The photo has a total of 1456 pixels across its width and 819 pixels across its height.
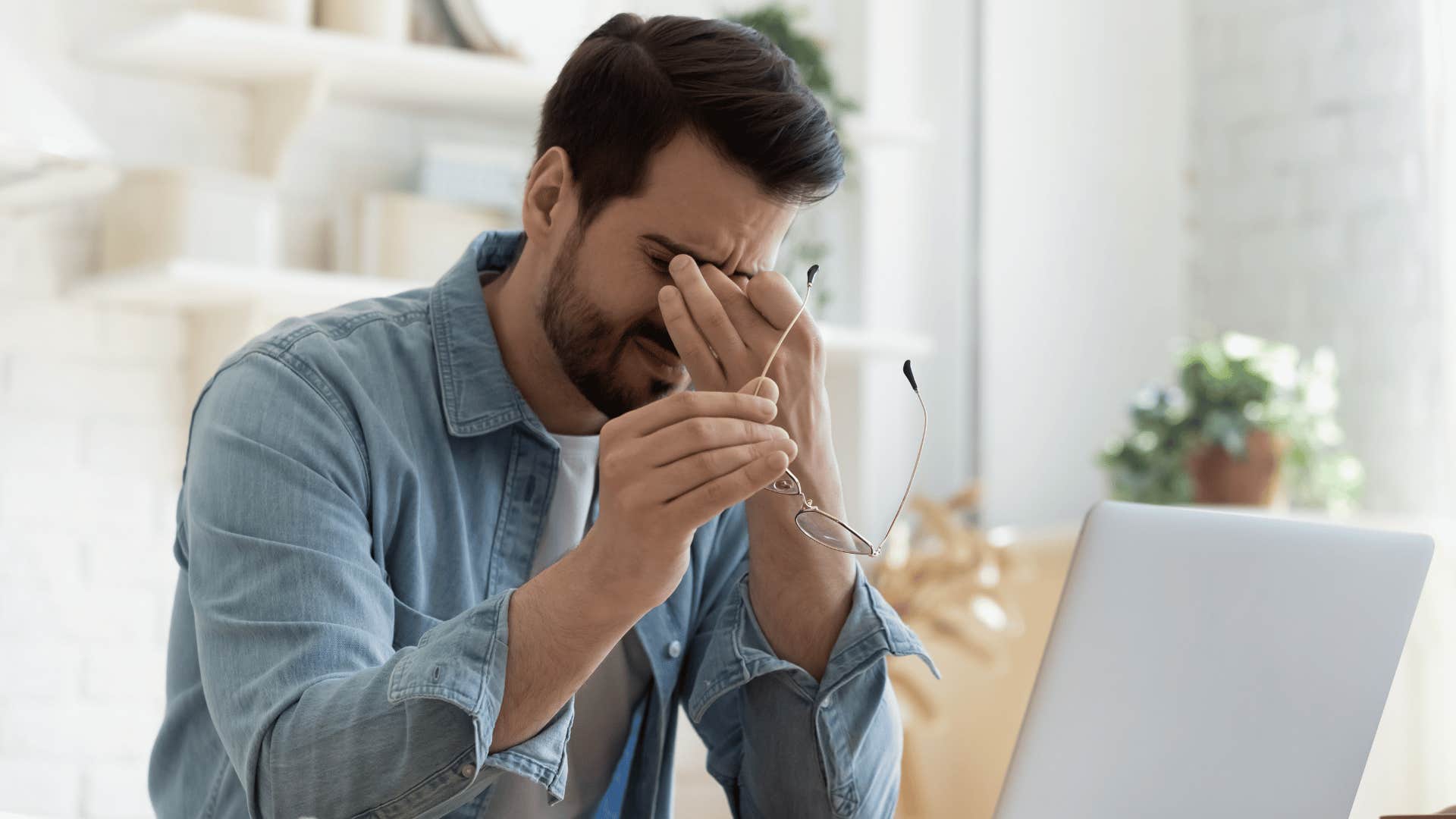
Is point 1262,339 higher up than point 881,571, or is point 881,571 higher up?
point 1262,339

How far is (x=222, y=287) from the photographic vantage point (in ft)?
5.60

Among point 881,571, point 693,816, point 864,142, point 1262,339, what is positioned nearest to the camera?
point 693,816

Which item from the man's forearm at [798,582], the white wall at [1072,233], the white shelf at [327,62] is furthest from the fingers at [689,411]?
the white wall at [1072,233]

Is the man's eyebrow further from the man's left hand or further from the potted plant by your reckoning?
the potted plant

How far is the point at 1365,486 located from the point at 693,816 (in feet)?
4.82

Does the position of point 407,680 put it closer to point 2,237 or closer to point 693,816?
point 693,816

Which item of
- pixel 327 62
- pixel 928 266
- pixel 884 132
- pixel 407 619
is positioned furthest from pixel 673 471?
pixel 928 266

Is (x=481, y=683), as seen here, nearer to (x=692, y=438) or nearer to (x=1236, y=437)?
(x=692, y=438)

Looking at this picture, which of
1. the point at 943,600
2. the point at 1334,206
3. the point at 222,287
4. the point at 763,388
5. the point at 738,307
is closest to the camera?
the point at 763,388

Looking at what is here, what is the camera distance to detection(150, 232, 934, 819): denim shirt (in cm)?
81

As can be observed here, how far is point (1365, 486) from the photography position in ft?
7.80

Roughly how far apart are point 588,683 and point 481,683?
13.6 inches

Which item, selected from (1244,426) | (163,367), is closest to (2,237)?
(163,367)

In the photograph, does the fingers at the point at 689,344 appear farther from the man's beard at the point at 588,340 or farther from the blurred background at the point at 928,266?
the blurred background at the point at 928,266
